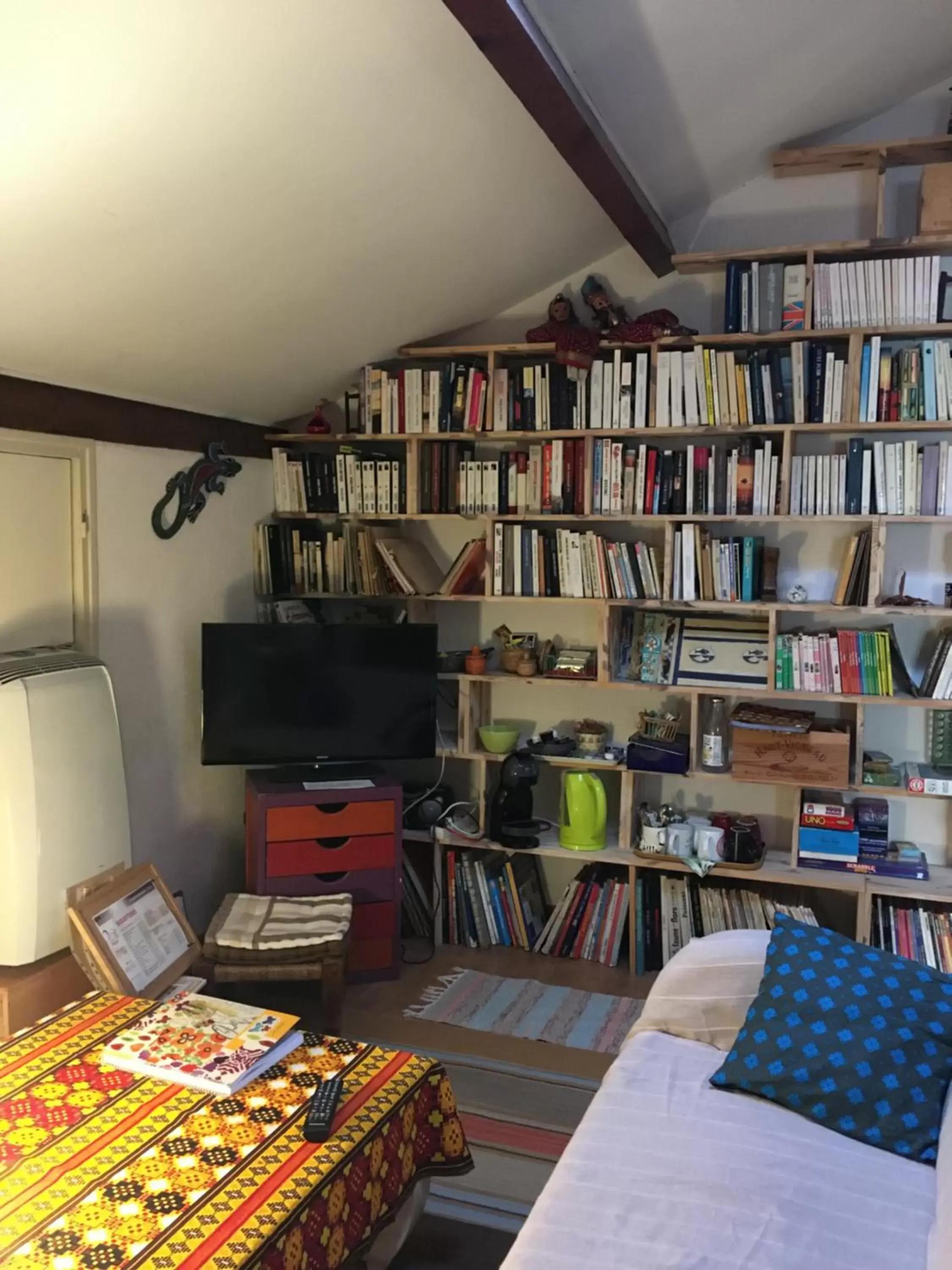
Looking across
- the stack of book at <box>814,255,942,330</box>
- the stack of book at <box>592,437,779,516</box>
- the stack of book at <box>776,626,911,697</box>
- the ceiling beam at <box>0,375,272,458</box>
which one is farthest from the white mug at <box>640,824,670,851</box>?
the ceiling beam at <box>0,375,272,458</box>

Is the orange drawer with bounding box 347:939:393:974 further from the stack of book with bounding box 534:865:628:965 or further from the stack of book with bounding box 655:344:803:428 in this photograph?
the stack of book with bounding box 655:344:803:428

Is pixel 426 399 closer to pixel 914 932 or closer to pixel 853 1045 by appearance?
pixel 914 932

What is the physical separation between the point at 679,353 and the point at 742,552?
2.20 ft

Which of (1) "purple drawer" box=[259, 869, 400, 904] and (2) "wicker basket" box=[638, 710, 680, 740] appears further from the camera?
(2) "wicker basket" box=[638, 710, 680, 740]

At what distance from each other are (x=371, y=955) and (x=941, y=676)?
1.98m

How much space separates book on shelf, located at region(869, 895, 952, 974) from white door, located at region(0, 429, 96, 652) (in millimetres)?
2542

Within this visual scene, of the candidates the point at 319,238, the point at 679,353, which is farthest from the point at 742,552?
the point at 319,238

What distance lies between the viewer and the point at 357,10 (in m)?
1.79

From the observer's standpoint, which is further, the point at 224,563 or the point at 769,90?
the point at 224,563

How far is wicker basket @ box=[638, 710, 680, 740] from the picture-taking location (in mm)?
3607

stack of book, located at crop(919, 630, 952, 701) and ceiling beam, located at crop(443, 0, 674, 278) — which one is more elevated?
ceiling beam, located at crop(443, 0, 674, 278)

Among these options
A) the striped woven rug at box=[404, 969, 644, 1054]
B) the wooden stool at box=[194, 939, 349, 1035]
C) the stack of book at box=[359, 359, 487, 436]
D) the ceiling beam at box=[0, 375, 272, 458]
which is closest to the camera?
the ceiling beam at box=[0, 375, 272, 458]

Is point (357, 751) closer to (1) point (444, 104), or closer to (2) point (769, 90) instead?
(1) point (444, 104)

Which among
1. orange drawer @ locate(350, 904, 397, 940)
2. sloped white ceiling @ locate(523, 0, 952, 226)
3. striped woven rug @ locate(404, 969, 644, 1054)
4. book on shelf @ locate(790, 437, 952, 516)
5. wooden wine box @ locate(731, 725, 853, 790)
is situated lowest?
striped woven rug @ locate(404, 969, 644, 1054)
